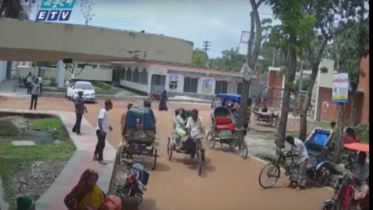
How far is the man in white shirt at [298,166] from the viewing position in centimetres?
839

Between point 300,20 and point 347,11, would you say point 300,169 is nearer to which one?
Answer: point 300,20

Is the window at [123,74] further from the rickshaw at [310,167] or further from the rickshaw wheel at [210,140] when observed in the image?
the rickshaw at [310,167]

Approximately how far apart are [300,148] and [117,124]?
359 inches

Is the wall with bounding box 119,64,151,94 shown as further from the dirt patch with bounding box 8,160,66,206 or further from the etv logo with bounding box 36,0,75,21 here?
the dirt patch with bounding box 8,160,66,206

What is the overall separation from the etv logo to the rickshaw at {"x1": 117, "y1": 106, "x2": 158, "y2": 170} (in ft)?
14.2

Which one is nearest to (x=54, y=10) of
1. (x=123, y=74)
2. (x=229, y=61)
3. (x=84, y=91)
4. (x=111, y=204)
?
(x=111, y=204)

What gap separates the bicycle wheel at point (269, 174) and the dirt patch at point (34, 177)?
3710 millimetres

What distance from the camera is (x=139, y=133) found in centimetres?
880

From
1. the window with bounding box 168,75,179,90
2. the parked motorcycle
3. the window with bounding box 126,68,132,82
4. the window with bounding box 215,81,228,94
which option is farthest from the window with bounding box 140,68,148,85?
the parked motorcycle

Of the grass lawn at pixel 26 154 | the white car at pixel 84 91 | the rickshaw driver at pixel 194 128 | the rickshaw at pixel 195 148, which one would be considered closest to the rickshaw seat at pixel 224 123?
the rickshaw at pixel 195 148

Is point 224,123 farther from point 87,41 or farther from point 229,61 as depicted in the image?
point 229,61

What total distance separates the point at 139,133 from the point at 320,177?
3.66m

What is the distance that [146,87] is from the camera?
110 ft

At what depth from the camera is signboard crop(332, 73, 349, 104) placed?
8.34m
